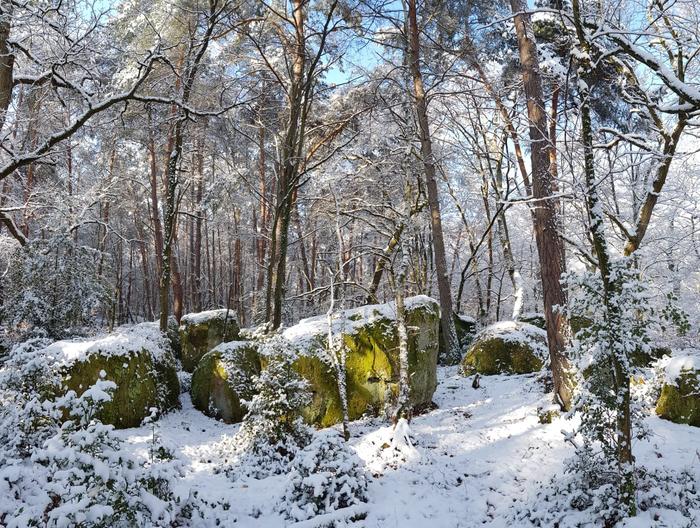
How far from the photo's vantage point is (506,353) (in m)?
10.6

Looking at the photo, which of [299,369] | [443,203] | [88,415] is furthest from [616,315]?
[443,203]

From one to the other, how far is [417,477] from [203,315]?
27.0 ft

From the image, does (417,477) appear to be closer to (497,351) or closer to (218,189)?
(497,351)

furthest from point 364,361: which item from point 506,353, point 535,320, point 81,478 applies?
point 535,320

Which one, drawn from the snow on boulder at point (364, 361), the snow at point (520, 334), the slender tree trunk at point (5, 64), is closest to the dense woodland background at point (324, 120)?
the slender tree trunk at point (5, 64)

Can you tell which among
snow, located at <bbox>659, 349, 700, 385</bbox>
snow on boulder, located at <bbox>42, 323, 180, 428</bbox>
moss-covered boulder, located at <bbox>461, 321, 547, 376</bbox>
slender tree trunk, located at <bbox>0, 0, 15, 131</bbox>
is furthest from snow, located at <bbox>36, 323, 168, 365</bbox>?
snow, located at <bbox>659, 349, 700, 385</bbox>

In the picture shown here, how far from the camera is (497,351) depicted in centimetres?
1059

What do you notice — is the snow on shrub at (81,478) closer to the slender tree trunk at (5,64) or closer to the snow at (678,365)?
the slender tree trunk at (5,64)

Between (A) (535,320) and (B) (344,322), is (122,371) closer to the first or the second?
(B) (344,322)

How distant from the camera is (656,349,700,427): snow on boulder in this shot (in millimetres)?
5988

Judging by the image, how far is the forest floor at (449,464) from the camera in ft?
16.3

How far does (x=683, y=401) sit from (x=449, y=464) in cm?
344

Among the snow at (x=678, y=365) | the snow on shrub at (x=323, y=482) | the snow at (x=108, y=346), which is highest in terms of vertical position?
the snow at (x=108, y=346)

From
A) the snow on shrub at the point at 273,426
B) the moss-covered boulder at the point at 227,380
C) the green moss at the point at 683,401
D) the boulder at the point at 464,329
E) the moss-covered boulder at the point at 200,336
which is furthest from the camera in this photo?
the boulder at the point at 464,329
